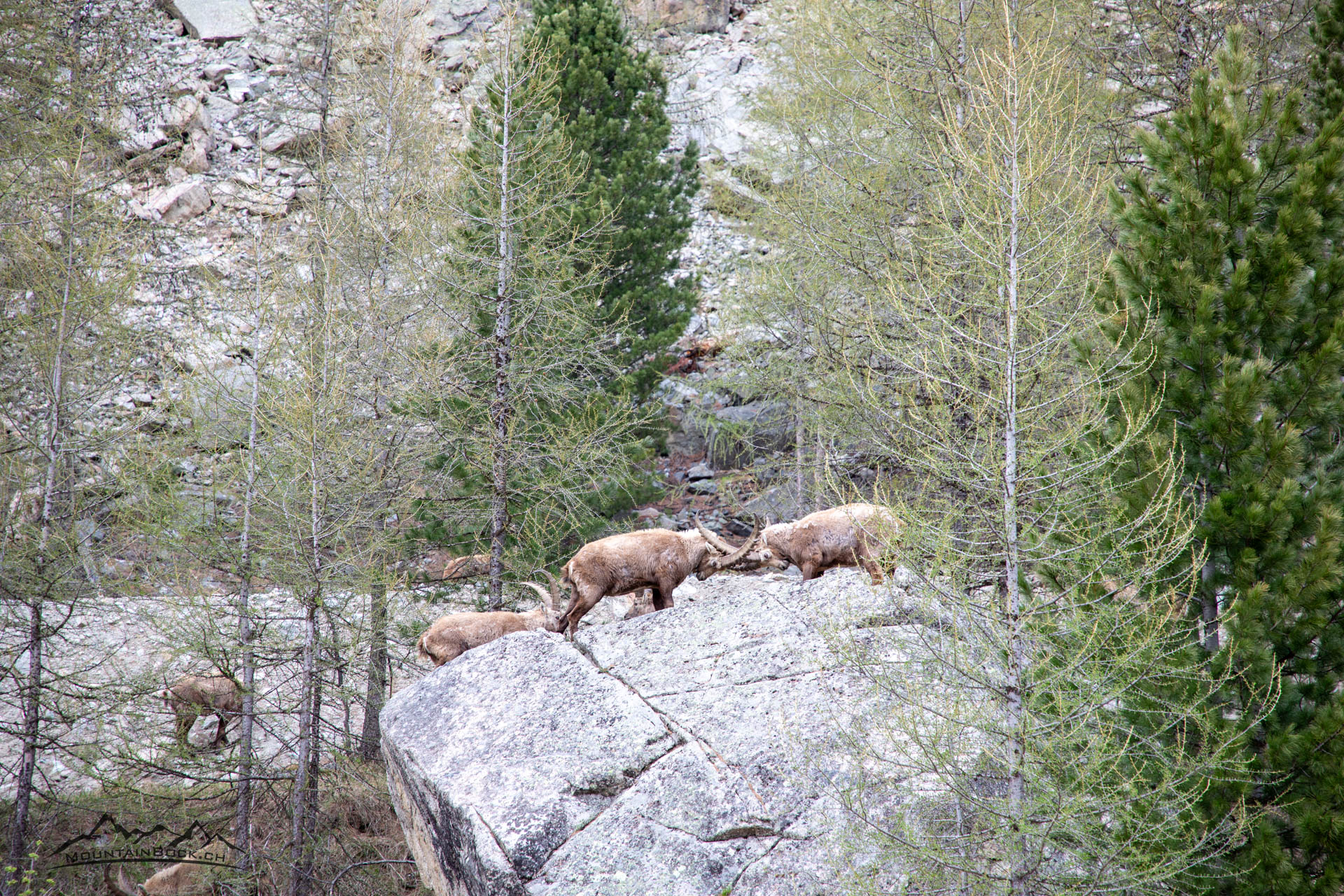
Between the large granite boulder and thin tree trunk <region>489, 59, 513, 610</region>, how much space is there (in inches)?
134

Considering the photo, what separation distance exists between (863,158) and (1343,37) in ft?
23.7

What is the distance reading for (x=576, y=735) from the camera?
666 cm

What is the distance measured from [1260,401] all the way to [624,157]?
37.5 ft

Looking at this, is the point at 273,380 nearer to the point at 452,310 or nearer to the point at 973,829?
the point at 452,310

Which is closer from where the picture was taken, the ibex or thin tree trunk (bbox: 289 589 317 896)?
thin tree trunk (bbox: 289 589 317 896)

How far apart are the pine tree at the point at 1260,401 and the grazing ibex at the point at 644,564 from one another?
3.94 m

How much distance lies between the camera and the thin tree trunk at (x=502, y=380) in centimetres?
1115

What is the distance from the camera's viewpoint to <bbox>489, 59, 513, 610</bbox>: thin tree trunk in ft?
36.6

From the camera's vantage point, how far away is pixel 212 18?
3328 cm

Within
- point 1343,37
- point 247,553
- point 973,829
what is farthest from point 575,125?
point 973,829

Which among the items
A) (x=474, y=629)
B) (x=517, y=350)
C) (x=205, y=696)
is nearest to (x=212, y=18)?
(x=517, y=350)

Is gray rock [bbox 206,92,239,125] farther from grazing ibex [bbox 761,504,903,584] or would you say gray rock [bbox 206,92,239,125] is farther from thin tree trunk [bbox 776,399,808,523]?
grazing ibex [bbox 761,504,903,584]

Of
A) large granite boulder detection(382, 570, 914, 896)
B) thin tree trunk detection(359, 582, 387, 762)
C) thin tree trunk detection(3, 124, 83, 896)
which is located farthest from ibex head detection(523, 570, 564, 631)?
thin tree trunk detection(3, 124, 83, 896)

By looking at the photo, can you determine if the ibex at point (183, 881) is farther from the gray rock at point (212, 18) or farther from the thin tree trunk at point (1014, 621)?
the gray rock at point (212, 18)
